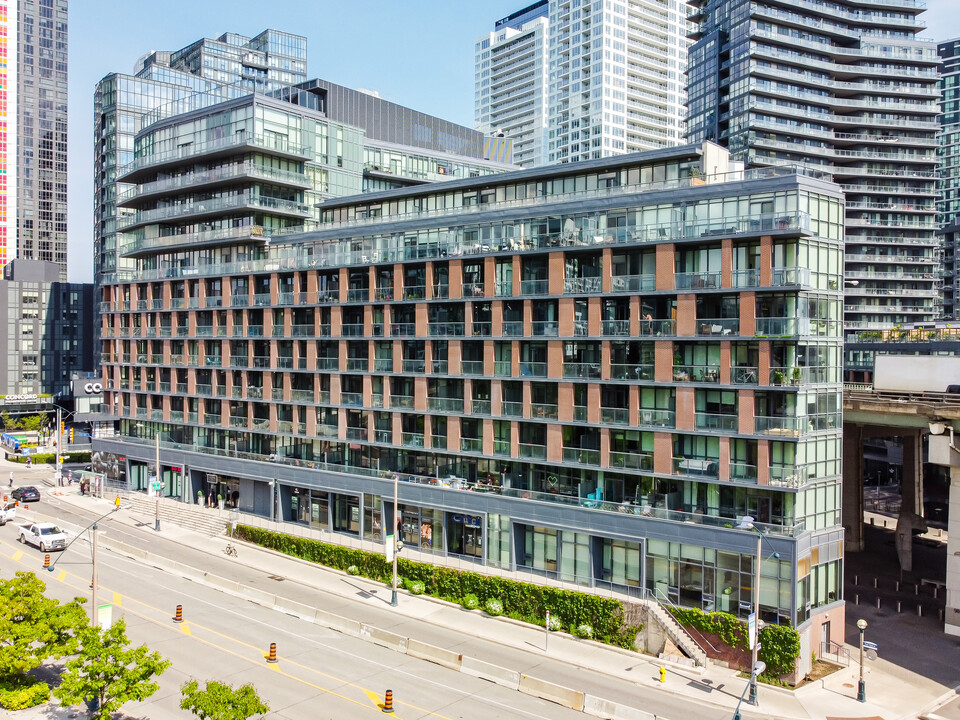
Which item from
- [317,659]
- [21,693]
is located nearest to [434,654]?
[317,659]

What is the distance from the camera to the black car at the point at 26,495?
3155 inches

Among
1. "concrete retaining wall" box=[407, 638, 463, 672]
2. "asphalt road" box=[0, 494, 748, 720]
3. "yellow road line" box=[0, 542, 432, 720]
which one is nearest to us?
"asphalt road" box=[0, 494, 748, 720]

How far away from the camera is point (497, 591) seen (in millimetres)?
50719

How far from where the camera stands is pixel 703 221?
48094mm

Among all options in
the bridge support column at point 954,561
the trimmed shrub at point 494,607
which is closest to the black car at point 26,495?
the trimmed shrub at point 494,607

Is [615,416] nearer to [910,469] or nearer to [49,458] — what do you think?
[910,469]

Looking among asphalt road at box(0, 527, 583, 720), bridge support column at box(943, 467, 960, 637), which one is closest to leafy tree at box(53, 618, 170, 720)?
asphalt road at box(0, 527, 583, 720)

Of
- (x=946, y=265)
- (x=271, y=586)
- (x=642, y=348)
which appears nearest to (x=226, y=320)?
(x=271, y=586)

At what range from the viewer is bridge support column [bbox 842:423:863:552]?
73.2m

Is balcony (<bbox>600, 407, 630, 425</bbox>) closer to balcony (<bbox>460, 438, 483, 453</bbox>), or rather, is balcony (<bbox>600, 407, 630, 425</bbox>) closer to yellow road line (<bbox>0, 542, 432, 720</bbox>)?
balcony (<bbox>460, 438, 483, 453</bbox>)

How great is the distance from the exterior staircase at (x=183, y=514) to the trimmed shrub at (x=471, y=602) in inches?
1082

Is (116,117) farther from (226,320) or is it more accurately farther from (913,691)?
(913,691)

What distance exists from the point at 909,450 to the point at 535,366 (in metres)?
42.1

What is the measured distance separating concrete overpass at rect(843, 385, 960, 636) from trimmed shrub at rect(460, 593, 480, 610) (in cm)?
2855
